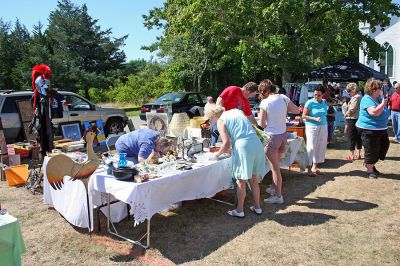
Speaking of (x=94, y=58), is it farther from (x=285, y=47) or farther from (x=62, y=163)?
(x=62, y=163)

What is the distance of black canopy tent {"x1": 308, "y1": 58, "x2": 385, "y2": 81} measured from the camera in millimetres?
12531

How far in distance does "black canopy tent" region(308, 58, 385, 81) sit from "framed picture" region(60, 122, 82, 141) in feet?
26.4

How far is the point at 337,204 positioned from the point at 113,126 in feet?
25.5

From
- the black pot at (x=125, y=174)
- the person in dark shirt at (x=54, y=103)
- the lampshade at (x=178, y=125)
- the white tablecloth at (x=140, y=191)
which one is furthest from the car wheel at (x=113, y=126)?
the black pot at (x=125, y=174)

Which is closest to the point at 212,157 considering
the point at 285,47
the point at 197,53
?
the point at 285,47

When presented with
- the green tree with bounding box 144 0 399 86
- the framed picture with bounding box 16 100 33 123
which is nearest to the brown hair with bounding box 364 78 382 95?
the green tree with bounding box 144 0 399 86

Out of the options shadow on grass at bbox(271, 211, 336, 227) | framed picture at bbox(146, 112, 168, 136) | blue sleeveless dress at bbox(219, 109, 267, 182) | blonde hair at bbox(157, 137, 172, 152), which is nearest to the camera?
blue sleeveless dress at bbox(219, 109, 267, 182)

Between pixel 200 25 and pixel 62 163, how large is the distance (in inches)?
364

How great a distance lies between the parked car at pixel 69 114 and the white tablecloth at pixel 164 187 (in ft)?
16.1

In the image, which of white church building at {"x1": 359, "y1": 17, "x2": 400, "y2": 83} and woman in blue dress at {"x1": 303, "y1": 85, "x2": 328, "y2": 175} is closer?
woman in blue dress at {"x1": 303, "y1": 85, "x2": 328, "y2": 175}

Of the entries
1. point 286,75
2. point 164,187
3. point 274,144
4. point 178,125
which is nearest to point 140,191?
point 164,187

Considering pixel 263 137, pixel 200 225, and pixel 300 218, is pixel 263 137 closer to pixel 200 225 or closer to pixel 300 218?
pixel 300 218

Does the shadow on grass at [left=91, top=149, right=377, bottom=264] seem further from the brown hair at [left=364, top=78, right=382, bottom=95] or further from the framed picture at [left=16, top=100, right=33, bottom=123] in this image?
the framed picture at [left=16, top=100, right=33, bottom=123]

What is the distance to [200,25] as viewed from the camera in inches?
480
